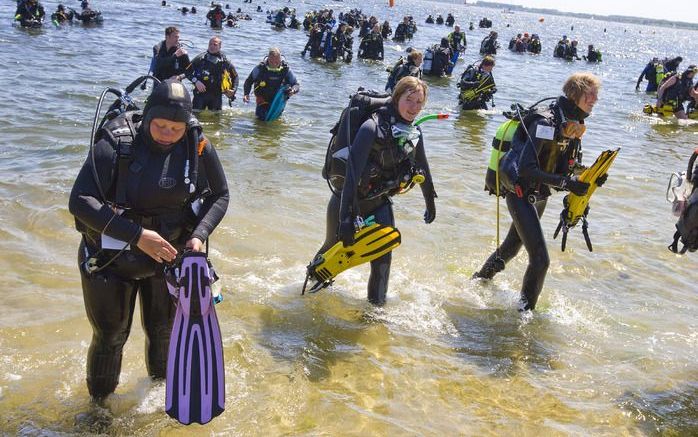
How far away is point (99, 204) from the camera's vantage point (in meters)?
2.80

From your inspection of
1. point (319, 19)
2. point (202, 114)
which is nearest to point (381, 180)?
point (202, 114)

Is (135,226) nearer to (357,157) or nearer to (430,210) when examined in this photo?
(357,157)

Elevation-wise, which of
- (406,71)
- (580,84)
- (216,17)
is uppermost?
(216,17)

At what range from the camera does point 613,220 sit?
26.3ft

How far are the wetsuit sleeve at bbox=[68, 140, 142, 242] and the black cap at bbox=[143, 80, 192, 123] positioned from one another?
0.85 ft

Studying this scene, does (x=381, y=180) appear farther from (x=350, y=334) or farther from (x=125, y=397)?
(x=125, y=397)

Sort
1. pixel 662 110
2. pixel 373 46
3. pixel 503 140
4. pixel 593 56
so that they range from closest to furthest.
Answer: pixel 503 140 < pixel 662 110 < pixel 373 46 < pixel 593 56

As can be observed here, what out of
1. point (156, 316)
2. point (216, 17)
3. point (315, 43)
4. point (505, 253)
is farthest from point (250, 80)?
point (216, 17)

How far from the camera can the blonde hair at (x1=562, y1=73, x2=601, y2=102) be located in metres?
4.50

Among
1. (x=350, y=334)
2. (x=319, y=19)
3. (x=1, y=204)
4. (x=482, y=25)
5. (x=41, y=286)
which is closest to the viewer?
(x=350, y=334)

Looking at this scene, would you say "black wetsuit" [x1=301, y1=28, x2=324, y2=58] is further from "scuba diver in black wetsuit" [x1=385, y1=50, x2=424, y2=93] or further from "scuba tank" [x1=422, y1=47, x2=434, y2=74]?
"scuba diver in black wetsuit" [x1=385, y1=50, x2=424, y2=93]

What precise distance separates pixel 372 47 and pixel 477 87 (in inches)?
425

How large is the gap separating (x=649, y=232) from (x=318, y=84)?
36.8 feet

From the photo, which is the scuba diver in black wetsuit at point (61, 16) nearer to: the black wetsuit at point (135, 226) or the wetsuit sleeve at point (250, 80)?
the wetsuit sleeve at point (250, 80)
